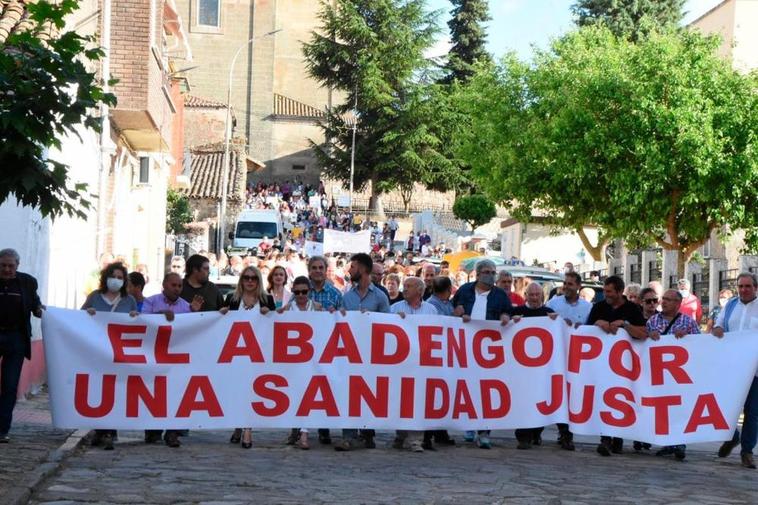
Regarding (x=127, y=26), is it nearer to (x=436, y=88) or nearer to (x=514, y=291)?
(x=514, y=291)

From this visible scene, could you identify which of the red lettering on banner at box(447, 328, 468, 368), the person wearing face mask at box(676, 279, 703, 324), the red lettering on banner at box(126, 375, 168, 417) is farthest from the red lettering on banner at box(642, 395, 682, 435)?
the person wearing face mask at box(676, 279, 703, 324)

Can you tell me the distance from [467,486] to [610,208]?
106 feet

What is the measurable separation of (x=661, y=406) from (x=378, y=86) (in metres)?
67.5

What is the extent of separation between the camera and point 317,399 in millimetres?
13688

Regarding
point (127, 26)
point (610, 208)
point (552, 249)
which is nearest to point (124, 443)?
point (127, 26)

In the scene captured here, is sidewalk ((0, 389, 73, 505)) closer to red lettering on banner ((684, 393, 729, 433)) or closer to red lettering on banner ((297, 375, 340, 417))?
red lettering on banner ((297, 375, 340, 417))

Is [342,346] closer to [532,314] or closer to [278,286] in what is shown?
[278,286]

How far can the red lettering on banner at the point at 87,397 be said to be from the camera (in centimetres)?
1316

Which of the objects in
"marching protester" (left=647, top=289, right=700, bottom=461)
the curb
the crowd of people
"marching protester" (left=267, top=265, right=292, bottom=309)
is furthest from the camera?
"marching protester" (left=267, top=265, right=292, bottom=309)

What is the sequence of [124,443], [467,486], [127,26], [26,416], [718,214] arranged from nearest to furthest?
[467,486]
[124,443]
[26,416]
[127,26]
[718,214]

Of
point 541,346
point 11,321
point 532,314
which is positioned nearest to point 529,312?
point 532,314

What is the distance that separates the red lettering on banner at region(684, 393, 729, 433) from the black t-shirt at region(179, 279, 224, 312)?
15.1ft

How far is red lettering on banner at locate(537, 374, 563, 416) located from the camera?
46.2 ft

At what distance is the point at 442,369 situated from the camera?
1401 cm
